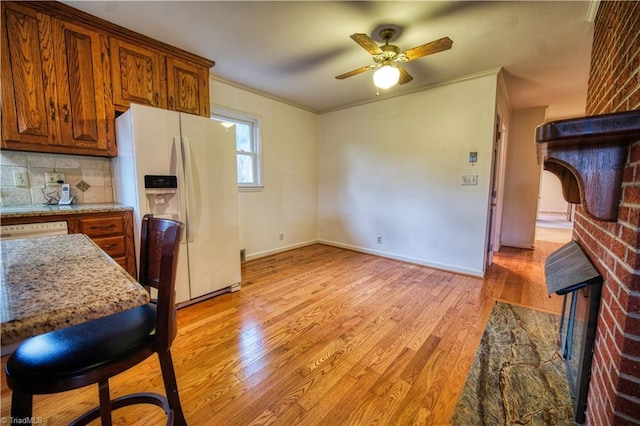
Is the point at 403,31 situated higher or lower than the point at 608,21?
higher

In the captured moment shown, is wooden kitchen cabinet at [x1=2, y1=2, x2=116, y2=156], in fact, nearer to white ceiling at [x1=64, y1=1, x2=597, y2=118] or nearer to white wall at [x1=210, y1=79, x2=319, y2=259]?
white ceiling at [x1=64, y1=1, x2=597, y2=118]

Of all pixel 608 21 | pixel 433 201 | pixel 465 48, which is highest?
pixel 465 48

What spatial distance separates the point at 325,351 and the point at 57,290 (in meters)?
1.60

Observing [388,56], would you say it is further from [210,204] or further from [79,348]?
[79,348]

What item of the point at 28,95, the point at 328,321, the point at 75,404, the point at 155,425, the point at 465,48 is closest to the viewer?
the point at 155,425

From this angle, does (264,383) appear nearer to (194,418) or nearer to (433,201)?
(194,418)

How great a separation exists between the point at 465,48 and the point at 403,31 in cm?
73

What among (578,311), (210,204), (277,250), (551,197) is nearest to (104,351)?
(210,204)

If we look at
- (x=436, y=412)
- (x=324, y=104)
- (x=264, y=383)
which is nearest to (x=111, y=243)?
(x=264, y=383)

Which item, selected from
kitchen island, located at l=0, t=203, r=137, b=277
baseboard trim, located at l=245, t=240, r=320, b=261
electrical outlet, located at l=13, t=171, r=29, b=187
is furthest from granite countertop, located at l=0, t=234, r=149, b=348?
baseboard trim, located at l=245, t=240, r=320, b=261

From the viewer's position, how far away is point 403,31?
2.27 m

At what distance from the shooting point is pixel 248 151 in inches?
152

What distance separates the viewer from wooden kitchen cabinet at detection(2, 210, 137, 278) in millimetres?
1924

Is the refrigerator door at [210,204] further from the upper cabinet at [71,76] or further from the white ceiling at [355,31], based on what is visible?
the white ceiling at [355,31]
